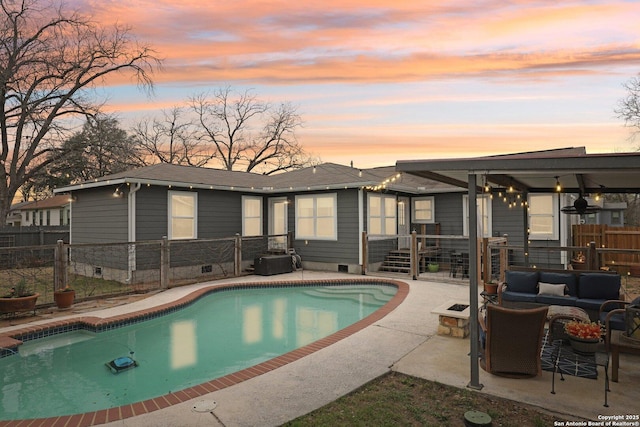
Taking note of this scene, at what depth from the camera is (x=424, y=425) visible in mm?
3428

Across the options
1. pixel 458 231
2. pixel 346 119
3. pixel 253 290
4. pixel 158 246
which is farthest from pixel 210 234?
pixel 458 231

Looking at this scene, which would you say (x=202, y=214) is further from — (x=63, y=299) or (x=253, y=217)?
(x=63, y=299)

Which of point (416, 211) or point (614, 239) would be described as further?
Result: point (416, 211)

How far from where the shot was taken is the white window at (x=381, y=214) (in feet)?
44.0

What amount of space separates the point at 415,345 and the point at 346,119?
1280 cm

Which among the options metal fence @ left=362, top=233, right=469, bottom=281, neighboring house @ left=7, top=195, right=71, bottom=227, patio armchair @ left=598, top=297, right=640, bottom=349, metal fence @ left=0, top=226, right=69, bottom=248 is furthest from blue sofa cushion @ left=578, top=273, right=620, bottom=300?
neighboring house @ left=7, top=195, right=71, bottom=227

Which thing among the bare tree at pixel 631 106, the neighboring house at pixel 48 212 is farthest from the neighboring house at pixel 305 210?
the neighboring house at pixel 48 212

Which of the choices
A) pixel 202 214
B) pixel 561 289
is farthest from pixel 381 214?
pixel 561 289

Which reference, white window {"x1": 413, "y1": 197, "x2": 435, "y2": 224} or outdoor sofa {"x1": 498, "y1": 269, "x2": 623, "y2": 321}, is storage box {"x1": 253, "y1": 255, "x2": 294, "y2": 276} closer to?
white window {"x1": 413, "y1": 197, "x2": 435, "y2": 224}

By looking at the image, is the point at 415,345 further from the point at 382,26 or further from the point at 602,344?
the point at 382,26

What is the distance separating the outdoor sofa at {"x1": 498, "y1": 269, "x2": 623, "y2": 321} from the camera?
6445 millimetres

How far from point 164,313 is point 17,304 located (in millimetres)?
2627

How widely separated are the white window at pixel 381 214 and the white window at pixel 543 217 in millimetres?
4656

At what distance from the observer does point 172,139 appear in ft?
108
